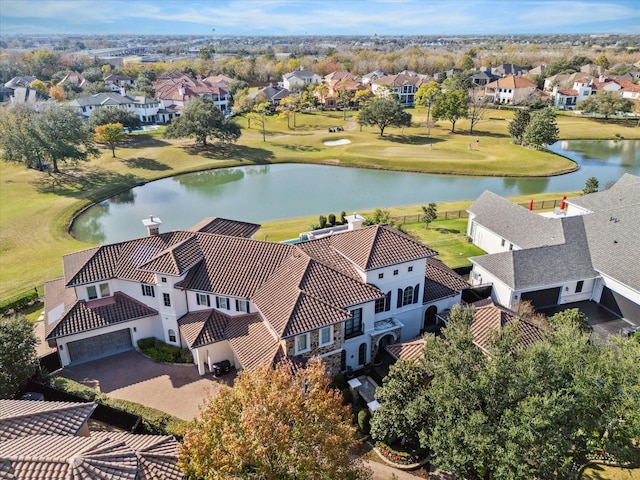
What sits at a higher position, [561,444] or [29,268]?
[561,444]

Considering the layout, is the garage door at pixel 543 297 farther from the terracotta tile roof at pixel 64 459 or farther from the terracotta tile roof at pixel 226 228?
the terracotta tile roof at pixel 64 459

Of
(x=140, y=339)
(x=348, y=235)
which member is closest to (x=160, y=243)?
(x=140, y=339)

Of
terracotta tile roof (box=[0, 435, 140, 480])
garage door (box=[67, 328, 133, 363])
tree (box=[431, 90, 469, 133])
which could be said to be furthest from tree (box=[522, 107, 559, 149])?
terracotta tile roof (box=[0, 435, 140, 480])

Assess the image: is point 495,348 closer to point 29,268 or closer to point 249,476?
point 249,476

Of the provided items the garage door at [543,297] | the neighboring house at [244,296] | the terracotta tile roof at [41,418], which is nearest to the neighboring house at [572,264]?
the garage door at [543,297]

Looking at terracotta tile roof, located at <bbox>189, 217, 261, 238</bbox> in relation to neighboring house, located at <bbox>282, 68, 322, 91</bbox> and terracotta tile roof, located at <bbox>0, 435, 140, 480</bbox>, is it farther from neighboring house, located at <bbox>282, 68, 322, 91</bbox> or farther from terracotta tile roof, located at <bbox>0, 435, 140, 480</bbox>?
neighboring house, located at <bbox>282, 68, 322, 91</bbox>
